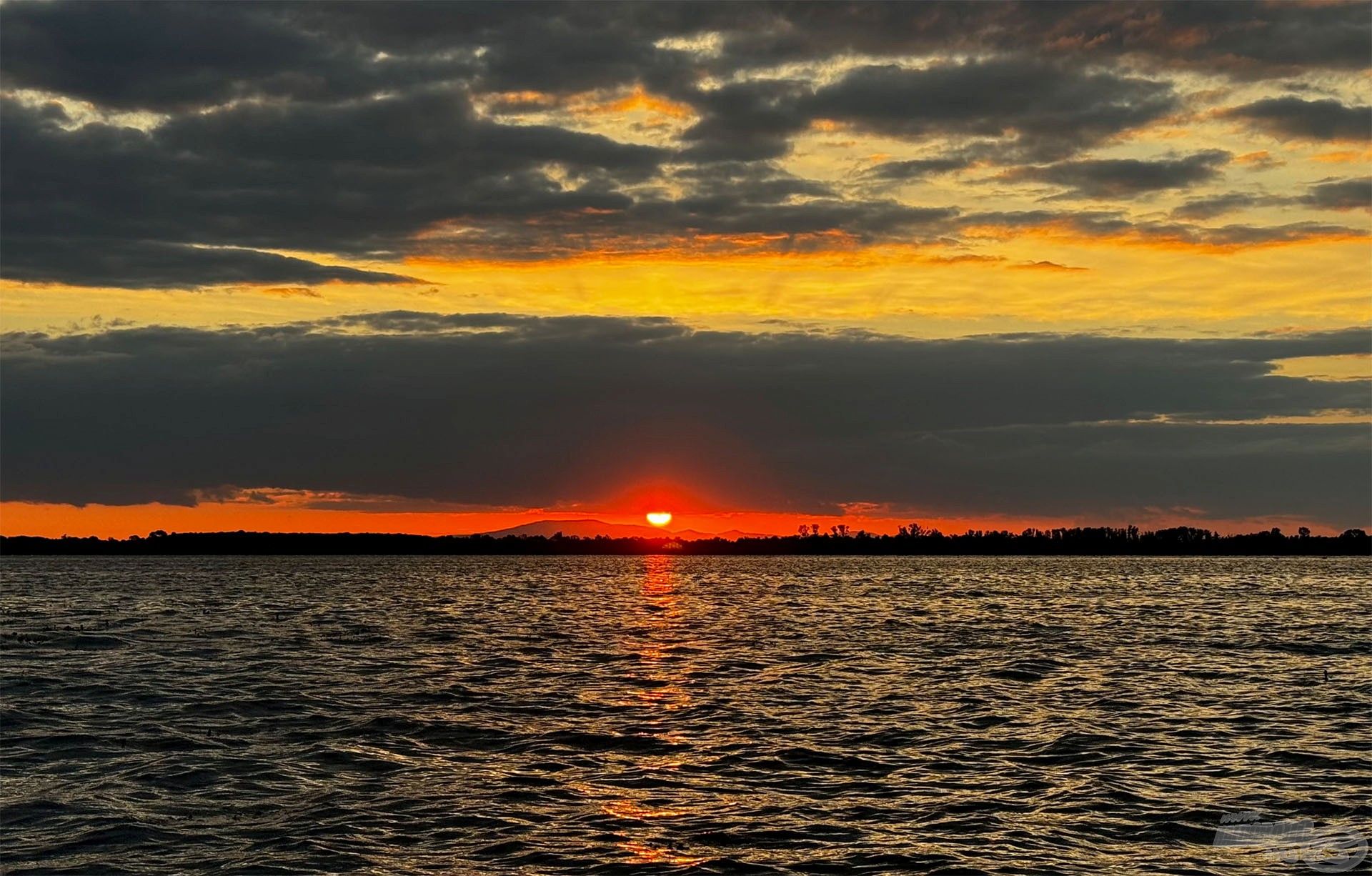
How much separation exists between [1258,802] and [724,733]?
14464 millimetres

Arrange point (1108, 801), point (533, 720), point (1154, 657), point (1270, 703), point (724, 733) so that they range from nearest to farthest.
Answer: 1. point (1108, 801)
2. point (724, 733)
3. point (533, 720)
4. point (1270, 703)
5. point (1154, 657)

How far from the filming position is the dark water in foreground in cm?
2375

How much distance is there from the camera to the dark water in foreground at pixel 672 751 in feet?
77.9

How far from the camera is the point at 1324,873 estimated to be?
2209cm

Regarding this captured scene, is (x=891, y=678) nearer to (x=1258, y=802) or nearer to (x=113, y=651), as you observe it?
(x=1258, y=802)

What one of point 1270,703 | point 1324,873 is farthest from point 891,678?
point 1324,873

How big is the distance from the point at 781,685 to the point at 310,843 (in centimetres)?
2597

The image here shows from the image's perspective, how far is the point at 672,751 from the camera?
109ft

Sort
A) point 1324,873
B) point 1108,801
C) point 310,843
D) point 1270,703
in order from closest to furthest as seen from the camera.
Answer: point 1324,873 → point 310,843 → point 1108,801 → point 1270,703

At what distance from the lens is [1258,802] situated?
27156 millimetres

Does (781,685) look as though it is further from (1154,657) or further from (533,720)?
(1154,657)

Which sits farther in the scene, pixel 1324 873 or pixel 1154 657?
pixel 1154 657

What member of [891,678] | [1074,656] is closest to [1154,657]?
[1074,656]

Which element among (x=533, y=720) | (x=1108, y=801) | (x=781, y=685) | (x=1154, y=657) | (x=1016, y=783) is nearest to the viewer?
(x=1108, y=801)
